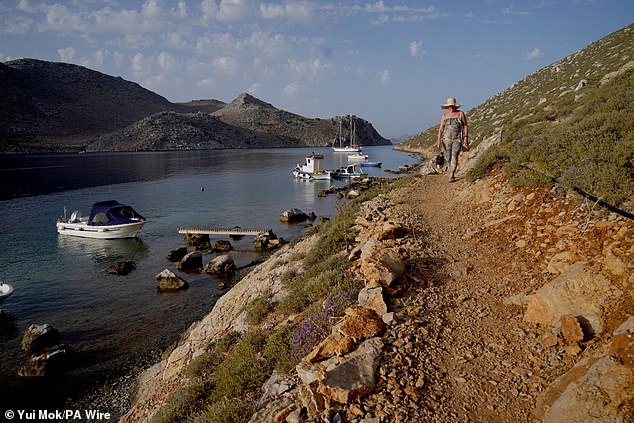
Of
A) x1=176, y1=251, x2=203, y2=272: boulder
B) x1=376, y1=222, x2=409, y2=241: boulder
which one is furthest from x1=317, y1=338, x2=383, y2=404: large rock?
x1=176, y1=251, x2=203, y2=272: boulder

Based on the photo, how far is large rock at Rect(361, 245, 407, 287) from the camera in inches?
239

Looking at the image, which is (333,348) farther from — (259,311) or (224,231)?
(224,231)

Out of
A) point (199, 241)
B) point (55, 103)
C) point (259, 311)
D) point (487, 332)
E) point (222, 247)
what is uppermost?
point (55, 103)

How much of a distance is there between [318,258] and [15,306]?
15.4 m

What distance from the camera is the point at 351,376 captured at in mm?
4320

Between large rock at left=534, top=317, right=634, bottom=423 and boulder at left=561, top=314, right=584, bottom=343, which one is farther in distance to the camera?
boulder at left=561, top=314, right=584, bottom=343

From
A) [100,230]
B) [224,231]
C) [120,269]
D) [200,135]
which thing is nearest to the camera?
[120,269]

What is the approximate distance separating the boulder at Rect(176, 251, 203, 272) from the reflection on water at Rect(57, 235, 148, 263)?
452cm

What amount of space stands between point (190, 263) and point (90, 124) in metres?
170

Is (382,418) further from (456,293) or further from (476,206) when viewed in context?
(476,206)

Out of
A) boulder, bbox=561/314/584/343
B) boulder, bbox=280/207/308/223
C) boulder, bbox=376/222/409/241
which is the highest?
boulder, bbox=376/222/409/241

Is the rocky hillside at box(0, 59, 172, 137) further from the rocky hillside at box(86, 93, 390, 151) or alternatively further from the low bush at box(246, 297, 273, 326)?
the low bush at box(246, 297, 273, 326)

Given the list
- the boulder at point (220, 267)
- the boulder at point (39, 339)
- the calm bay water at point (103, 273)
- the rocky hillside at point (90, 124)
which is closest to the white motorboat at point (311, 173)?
the calm bay water at point (103, 273)

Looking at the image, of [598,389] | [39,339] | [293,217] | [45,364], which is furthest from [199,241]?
[598,389]
